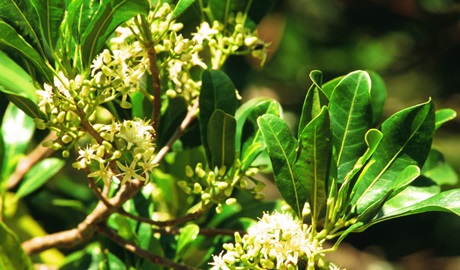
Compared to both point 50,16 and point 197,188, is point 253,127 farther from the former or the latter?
point 50,16

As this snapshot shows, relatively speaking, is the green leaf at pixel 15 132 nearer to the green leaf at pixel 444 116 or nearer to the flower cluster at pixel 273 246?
the flower cluster at pixel 273 246

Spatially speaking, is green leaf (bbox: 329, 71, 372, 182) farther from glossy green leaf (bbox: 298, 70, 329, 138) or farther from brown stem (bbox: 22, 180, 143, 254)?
brown stem (bbox: 22, 180, 143, 254)

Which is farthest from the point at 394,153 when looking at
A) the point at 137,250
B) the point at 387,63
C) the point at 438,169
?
the point at 387,63

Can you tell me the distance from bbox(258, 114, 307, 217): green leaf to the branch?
0.86 feet

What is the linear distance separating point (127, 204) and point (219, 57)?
1.49 ft

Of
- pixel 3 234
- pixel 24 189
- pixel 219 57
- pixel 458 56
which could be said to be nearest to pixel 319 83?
pixel 219 57

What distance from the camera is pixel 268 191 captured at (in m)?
3.83

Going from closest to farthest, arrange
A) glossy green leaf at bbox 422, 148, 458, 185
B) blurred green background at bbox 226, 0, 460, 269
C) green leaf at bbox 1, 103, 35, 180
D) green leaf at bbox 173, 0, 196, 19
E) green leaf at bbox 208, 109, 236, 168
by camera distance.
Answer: green leaf at bbox 173, 0, 196, 19, green leaf at bbox 208, 109, 236, 168, glossy green leaf at bbox 422, 148, 458, 185, green leaf at bbox 1, 103, 35, 180, blurred green background at bbox 226, 0, 460, 269

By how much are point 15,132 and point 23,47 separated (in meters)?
0.91

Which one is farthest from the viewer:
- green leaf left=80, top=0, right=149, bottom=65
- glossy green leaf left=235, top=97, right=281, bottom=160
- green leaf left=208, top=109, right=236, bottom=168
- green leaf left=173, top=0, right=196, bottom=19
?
glossy green leaf left=235, top=97, right=281, bottom=160

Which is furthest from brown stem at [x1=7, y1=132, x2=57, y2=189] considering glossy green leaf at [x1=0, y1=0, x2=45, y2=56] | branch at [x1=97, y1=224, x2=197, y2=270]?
glossy green leaf at [x1=0, y1=0, x2=45, y2=56]

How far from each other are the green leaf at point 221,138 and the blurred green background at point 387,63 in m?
1.71

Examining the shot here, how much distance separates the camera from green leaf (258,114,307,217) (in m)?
1.49

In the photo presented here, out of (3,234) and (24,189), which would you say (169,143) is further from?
(24,189)
